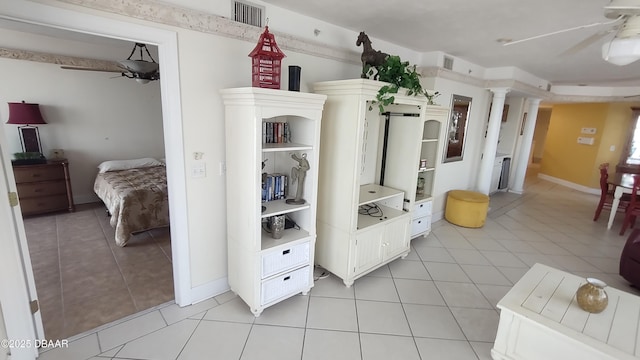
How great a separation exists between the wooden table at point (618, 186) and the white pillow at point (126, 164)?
23.8ft

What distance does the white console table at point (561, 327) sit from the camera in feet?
5.48

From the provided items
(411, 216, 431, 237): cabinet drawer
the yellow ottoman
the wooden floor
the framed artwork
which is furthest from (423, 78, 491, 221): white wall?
the framed artwork

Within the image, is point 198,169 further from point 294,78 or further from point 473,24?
point 473,24

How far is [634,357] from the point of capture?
156 cm

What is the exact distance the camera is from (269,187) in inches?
101

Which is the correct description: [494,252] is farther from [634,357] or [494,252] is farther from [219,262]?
[219,262]

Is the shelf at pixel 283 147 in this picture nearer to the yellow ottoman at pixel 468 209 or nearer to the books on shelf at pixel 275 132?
the books on shelf at pixel 275 132

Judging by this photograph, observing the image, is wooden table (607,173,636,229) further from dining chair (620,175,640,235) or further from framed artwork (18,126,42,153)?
framed artwork (18,126,42,153)

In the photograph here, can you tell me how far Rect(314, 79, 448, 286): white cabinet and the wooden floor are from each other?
5.28 feet

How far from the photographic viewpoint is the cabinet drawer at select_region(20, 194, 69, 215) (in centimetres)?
418

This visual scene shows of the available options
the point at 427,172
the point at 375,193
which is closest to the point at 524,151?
the point at 427,172

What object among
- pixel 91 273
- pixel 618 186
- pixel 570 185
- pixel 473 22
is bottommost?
pixel 91 273

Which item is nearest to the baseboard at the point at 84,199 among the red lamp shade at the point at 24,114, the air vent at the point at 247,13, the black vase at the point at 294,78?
the red lamp shade at the point at 24,114

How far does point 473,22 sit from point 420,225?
7.72 ft
